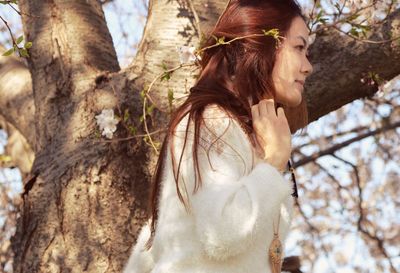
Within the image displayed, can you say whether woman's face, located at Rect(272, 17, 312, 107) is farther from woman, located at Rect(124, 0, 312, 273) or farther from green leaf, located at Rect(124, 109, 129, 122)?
green leaf, located at Rect(124, 109, 129, 122)

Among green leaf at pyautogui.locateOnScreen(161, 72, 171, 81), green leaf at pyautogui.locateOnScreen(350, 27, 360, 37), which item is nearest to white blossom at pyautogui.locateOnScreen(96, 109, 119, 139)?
green leaf at pyautogui.locateOnScreen(161, 72, 171, 81)

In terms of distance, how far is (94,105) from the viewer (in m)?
3.12

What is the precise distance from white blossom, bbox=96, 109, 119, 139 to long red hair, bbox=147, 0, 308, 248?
0.65m

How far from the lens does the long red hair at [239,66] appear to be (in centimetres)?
217

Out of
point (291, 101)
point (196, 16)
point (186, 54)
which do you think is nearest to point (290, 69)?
point (291, 101)

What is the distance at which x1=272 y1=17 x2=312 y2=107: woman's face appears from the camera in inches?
92.0

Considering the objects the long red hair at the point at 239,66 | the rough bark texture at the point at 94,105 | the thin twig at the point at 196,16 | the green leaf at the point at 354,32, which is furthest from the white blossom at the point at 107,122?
the green leaf at the point at 354,32

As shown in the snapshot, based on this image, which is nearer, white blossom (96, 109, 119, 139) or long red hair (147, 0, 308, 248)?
long red hair (147, 0, 308, 248)

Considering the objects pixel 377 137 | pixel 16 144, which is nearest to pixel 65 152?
pixel 16 144

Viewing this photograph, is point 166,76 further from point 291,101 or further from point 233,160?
point 233,160

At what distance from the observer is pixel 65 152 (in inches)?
120

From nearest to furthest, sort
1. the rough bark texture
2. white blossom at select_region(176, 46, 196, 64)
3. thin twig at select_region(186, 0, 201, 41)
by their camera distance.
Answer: the rough bark texture, white blossom at select_region(176, 46, 196, 64), thin twig at select_region(186, 0, 201, 41)

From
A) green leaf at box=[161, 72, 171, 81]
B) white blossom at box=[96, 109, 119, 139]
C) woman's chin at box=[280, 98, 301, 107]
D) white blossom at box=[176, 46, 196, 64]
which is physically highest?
white blossom at box=[176, 46, 196, 64]

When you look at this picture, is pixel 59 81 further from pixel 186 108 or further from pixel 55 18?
pixel 186 108
